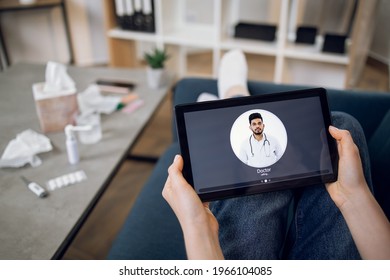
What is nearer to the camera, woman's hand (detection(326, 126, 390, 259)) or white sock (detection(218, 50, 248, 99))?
woman's hand (detection(326, 126, 390, 259))

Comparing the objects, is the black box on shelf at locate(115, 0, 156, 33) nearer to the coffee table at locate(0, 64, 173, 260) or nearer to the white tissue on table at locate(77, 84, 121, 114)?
the coffee table at locate(0, 64, 173, 260)

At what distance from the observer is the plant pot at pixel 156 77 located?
5.11 feet

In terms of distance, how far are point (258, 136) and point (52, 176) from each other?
596 millimetres

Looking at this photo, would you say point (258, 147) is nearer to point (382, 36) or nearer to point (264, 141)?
point (264, 141)

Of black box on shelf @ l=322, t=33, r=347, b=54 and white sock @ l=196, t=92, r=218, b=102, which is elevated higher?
black box on shelf @ l=322, t=33, r=347, b=54

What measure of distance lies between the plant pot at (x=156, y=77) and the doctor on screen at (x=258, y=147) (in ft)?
2.80

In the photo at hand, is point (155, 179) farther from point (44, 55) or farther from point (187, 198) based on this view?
point (44, 55)

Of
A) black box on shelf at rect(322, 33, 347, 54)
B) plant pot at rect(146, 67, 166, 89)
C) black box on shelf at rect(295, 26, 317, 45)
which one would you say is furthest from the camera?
black box on shelf at rect(295, 26, 317, 45)

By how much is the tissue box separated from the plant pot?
1.42ft

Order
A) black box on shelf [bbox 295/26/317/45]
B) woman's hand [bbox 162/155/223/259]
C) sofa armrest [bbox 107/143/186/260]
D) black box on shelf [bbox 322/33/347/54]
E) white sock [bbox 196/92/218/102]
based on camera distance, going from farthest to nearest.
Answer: black box on shelf [bbox 295/26/317/45] < black box on shelf [bbox 322/33/347/54] < white sock [bbox 196/92/218/102] < sofa armrest [bbox 107/143/186/260] < woman's hand [bbox 162/155/223/259]

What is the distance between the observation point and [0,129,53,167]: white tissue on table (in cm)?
104

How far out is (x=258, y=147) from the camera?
783 mm

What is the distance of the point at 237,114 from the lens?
0.79m

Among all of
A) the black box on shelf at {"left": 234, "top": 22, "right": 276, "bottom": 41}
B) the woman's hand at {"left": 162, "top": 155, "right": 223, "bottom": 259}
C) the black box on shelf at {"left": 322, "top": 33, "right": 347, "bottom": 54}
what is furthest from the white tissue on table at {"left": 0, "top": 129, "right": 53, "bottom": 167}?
the black box on shelf at {"left": 322, "top": 33, "right": 347, "bottom": 54}
